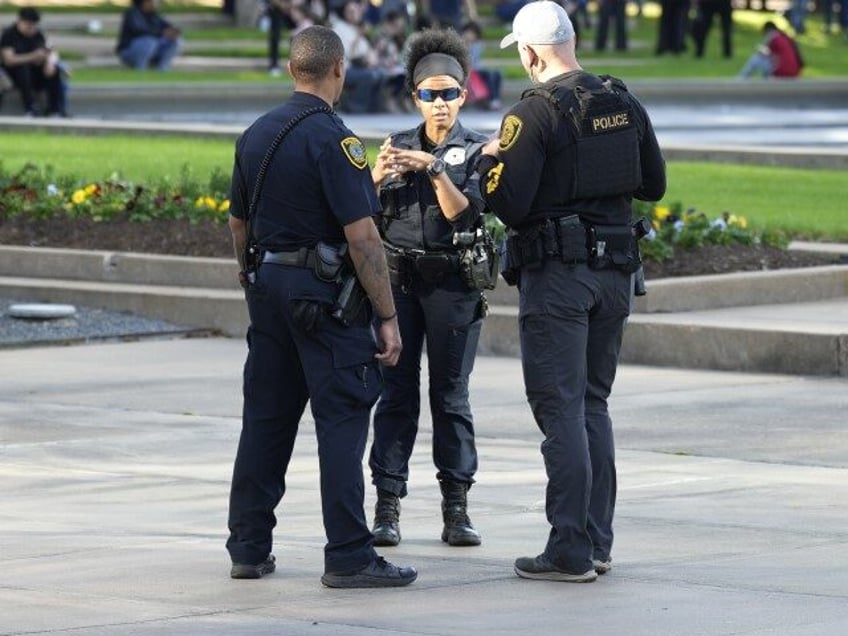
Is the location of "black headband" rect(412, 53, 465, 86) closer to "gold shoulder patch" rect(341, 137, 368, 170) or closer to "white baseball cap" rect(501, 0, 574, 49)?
"white baseball cap" rect(501, 0, 574, 49)

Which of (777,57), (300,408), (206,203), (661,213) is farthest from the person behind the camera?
(777,57)

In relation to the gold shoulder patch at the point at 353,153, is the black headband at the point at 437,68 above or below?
above

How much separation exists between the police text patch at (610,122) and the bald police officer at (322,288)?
0.74 meters

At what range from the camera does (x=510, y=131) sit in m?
7.33

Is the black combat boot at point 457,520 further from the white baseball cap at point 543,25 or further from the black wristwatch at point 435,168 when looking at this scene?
the white baseball cap at point 543,25

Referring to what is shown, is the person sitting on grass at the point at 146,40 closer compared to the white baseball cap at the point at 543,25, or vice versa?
the white baseball cap at the point at 543,25

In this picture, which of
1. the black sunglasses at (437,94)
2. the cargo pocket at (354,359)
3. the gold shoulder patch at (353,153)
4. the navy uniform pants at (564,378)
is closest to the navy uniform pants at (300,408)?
the cargo pocket at (354,359)

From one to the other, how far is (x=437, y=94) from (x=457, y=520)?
1493mm

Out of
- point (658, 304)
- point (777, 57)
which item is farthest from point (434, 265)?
point (777, 57)

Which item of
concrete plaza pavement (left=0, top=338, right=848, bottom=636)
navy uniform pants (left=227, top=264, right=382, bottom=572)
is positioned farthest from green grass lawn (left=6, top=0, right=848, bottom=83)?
navy uniform pants (left=227, top=264, right=382, bottom=572)

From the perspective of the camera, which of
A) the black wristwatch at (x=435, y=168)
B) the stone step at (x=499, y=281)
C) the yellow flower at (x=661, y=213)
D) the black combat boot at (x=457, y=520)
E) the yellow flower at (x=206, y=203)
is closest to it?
the black wristwatch at (x=435, y=168)

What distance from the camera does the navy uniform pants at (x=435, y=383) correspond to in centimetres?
810

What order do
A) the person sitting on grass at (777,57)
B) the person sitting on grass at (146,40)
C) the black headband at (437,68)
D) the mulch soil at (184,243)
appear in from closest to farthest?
1. the black headband at (437,68)
2. the mulch soil at (184,243)
3. the person sitting on grass at (146,40)
4. the person sitting on grass at (777,57)

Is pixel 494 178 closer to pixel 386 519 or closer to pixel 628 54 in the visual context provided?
pixel 386 519
